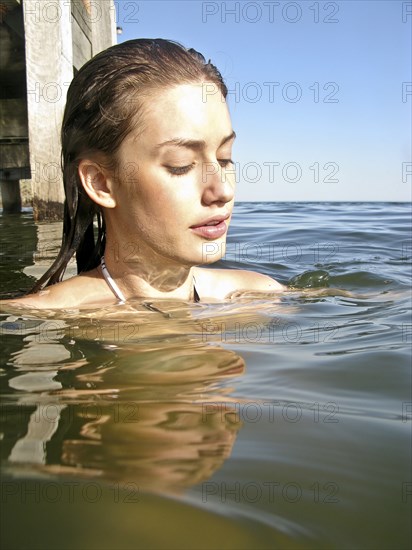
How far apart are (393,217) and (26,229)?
560 centimetres

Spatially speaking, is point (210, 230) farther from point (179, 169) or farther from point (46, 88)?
point (46, 88)

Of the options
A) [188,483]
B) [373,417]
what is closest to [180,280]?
[373,417]

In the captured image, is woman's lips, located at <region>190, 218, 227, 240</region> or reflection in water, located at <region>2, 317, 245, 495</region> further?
woman's lips, located at <region>190, 218, 227, 240</region>

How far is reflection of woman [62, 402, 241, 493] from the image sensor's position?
4.02 feet

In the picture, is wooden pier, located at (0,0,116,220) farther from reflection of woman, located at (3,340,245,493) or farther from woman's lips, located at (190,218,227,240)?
reflection of woman, located at (3,340,245,493)

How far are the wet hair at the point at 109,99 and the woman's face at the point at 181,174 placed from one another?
0.23 feet

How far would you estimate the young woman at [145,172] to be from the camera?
2.89 meters

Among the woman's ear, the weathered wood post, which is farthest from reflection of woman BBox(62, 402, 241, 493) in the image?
the weathered wood post

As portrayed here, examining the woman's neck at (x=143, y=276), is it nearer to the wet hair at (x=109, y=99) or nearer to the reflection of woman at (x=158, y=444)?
the wet hair at (x=109, y=99)

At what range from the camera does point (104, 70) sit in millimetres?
3135

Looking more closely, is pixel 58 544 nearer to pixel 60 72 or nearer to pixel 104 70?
pixel 104 70

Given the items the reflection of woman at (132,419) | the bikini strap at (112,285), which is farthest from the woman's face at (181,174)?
the reflection of woman at (132,419)

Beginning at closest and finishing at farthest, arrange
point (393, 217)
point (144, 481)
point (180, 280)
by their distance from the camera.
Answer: point (144, 481) → point (180, 280) → point (393, 217)

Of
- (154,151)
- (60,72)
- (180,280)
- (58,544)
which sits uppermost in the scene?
(60,72)
